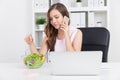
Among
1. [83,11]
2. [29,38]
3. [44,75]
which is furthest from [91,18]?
[44,75]

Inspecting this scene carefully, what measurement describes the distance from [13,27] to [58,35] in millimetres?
1644

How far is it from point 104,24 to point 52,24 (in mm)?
1505

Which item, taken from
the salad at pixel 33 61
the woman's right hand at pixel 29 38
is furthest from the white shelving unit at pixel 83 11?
the salad at pixel 33 61

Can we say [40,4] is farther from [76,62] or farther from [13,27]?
[76,62]

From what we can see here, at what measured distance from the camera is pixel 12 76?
4.95 ft

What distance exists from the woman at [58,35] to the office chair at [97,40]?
10cm

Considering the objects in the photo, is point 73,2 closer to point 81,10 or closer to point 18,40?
point 81,10

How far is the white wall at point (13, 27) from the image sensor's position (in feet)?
12.6

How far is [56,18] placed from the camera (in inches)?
90.0

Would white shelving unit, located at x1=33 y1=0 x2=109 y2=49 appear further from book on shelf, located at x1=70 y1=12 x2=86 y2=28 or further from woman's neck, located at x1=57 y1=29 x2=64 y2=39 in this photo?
woman's neck, located at x1=57 y1=29 x2=64 y2=39

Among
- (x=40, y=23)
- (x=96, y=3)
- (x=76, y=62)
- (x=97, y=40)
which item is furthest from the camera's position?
(x=40, y=23)

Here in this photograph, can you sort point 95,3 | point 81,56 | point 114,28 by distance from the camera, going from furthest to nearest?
point 114,28
point 95,3
point 81,56

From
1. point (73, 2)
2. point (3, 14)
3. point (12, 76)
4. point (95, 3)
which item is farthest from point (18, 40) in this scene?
point (12, 76)

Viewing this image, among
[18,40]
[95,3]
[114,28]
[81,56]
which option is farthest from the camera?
[18,40]
